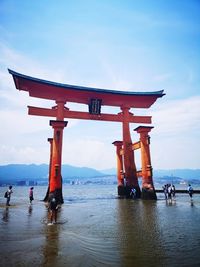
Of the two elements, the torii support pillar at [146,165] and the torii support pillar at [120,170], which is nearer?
the torii support pillar at [146,165]

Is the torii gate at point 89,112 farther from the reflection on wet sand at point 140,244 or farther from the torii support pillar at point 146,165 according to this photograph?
the reflection on wet sand at point 140,244

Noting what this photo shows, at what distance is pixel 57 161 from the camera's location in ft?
54.0

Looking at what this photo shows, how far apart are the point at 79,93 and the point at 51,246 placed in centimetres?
1538

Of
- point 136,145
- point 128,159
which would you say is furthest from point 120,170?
point 136,145

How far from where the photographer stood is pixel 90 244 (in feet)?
17.9

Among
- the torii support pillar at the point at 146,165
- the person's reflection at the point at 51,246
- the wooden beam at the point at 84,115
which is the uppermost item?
the wooden beam at the point at 84,115

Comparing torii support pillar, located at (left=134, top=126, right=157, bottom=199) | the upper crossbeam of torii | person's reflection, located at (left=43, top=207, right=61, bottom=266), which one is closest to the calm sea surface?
person's reflection, located at (left=43, top=207, right=61, bottom=266)

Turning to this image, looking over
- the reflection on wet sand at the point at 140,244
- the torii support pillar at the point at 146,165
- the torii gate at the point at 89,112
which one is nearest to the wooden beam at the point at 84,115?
the torii gate at the point at 89,112

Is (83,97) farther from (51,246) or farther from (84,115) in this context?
(51,246)

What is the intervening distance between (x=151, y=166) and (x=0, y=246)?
14.6m

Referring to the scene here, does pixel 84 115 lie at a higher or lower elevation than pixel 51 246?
higher

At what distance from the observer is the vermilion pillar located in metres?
19.6

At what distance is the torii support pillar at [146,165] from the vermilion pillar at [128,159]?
1395 millimetres

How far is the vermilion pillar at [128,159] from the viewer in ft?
64.3
